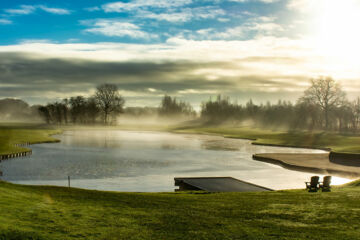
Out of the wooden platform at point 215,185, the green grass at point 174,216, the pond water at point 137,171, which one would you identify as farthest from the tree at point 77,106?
the green grass at point 174,216

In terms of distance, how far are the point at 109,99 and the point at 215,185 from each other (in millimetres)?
137481

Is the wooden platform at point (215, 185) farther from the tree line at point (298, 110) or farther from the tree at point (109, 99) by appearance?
the tree at point (109, 99)

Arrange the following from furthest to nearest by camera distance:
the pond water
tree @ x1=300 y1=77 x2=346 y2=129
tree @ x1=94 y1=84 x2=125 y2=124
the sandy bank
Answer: tree @ x1=94 y1=84 x2=125 y2=124
tree @ x1=300 y1=77 x2=346 y2=129
the sandy bank
the pond water

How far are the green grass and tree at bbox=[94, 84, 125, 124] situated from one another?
142321 mm

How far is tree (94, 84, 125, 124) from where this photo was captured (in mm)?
160125

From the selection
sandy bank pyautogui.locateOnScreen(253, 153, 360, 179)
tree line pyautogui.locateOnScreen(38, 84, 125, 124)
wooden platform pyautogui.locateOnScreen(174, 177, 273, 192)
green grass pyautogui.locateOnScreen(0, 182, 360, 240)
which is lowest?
sandy bank pyautogui.locateOnScreen(253, 153, 360, 179)

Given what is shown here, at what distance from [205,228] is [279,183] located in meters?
21.0

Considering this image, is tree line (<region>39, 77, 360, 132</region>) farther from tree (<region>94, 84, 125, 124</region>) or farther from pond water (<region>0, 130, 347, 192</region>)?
pond water (<region>0, 130, 347, 192</region>)

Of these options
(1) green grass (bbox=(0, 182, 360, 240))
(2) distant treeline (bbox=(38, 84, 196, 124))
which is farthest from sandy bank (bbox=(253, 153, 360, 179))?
(2) distant treeline (bbox=(38, 84, 196, 124))

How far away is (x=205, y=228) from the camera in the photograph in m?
13.4

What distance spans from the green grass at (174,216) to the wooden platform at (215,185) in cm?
666

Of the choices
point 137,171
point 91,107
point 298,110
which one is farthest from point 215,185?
point 91,107

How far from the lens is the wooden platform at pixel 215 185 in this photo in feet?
88.3

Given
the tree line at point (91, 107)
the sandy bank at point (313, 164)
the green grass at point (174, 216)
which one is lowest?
the sandy bank at point (313, 164)
